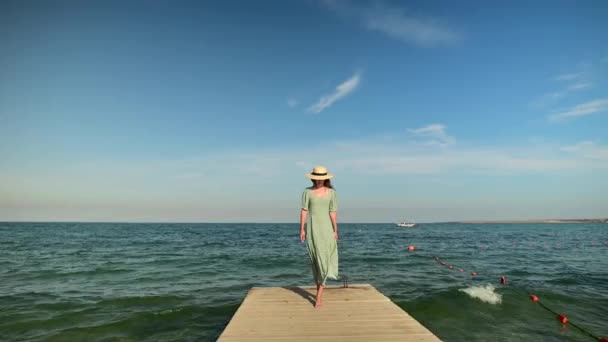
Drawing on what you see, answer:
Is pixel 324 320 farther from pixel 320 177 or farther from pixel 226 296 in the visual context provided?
pixel 226 296

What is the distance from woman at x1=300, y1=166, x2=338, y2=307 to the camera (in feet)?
21.0

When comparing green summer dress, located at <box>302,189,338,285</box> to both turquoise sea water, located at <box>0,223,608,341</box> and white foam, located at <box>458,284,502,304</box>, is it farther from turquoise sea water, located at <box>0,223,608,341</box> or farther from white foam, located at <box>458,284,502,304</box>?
white foam, located at <box>458,284,502,304</box>

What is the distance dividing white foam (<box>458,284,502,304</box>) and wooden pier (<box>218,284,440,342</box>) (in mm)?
6181

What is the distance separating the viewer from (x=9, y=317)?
9.44 meters

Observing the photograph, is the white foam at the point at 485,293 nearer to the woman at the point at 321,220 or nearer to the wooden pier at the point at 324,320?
the wooden pier at the point at 324,320

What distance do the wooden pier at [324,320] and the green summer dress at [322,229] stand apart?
762mm

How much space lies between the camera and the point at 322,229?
645cm

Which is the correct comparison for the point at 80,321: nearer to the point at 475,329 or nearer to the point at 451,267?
the point at 475,329

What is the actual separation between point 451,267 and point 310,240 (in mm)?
15504

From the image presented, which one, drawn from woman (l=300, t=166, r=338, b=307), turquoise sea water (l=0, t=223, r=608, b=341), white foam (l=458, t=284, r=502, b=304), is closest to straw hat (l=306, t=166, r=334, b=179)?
woman (l=300, t=166, r=338, b=307)

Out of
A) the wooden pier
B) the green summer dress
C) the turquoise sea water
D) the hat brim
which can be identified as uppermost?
the hat brim

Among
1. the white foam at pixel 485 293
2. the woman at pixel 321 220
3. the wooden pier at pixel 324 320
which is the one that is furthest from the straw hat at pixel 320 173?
the white foam at pixel 485 293

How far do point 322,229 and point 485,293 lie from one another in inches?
356

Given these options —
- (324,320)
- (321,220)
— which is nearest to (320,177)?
(321,220)
